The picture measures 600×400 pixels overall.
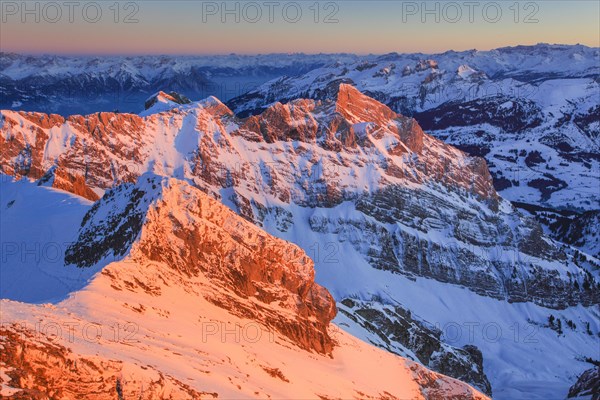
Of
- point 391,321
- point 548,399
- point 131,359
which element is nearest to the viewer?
point 131,359

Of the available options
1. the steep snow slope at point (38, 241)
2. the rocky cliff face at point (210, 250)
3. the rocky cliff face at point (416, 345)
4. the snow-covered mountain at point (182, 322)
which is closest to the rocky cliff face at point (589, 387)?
the snow-covered mountain at point (182, 322)

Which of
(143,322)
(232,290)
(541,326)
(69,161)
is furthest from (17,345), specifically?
(541,326)

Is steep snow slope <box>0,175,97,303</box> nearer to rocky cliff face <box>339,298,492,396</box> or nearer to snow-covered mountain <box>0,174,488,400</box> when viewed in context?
snow-covered mountain <box>0,174,488,400</box>

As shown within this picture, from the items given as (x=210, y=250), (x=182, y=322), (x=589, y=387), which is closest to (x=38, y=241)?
(x=210, y=250)

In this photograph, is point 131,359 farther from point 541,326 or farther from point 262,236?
point 541,326

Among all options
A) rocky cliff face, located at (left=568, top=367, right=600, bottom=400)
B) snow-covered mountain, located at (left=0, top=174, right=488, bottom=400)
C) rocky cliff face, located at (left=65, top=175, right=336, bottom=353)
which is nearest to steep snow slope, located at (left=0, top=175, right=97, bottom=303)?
snow-covered mountain, located at (left=0, top=174, right=488, bottom=400)

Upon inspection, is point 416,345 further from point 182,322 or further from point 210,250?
point 182,322
